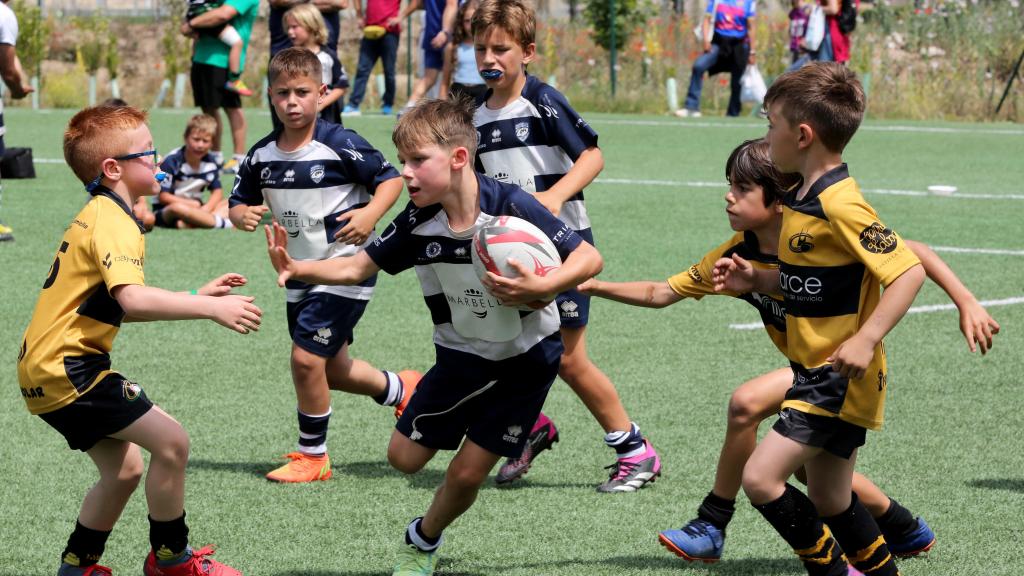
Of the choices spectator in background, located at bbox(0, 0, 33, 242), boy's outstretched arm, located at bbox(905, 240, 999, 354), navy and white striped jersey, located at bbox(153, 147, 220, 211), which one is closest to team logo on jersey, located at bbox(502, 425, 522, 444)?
boy's outstretched arm, located at bbox(905, 240, 999, 354)

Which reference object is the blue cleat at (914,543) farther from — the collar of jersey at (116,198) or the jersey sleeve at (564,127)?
the collar of jersey at (116,198)

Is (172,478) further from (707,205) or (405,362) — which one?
(707,205)

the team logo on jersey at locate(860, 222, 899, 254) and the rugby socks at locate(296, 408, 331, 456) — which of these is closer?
the team logo on jersey at locate(860, 222, 899, 254)

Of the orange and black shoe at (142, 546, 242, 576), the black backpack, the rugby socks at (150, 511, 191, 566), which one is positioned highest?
the rugby socks at (150, 511, 191, 566)

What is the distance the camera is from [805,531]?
155 inches

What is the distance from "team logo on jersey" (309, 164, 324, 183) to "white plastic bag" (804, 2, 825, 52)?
47.1 ft

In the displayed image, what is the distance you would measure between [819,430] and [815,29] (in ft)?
52.7

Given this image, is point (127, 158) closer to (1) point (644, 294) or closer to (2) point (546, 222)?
(2) point (546, 222)

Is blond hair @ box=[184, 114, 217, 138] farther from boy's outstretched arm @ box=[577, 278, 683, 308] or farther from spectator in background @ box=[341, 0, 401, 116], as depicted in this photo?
spectator in background @ box=[341, 0, 401, 116]

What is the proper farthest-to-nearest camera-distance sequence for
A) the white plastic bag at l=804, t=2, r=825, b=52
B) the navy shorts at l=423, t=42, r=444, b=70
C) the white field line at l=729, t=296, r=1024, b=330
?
the white plastic bag at l=804, t=2, r=825, b=52 < the navy shorts at l=423, t=42, r=444, b=70 < the white field line at l=729, t=296, r=1024, b=330

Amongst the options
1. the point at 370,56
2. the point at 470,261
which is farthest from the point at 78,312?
the point at 370,56

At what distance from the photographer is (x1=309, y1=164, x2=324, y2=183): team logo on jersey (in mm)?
5797

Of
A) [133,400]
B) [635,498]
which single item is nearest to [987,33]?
[635,498]

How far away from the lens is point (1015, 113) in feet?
69.8
